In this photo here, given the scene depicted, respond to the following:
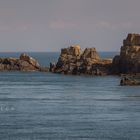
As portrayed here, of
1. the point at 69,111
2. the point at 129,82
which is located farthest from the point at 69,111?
the point at 129,82

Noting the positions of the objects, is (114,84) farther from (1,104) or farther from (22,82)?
(1,104)

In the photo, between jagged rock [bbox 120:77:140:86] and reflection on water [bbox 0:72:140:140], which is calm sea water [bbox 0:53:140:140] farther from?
jagged rock [bbox 120:77:140:86]

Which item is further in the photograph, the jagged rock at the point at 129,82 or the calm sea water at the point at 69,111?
the jagged rock at the point at 129,82

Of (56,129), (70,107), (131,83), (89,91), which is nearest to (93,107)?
(70,107)

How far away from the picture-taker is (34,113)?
10162 cm

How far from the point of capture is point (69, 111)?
→ 105 meters

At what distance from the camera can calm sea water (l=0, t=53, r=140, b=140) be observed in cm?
8281

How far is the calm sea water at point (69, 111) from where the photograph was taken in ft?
272

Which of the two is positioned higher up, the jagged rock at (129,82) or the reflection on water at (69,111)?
the jagged rock at (129,82)

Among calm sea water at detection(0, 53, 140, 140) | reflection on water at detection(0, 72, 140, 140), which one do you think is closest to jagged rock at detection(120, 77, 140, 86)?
calm sea water at detection(0, 53, 140, 140)

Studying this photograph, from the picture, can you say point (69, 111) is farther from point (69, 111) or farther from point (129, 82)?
point (129, 82)

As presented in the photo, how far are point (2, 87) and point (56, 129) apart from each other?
76418mm

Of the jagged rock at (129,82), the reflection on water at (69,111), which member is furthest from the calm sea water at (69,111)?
the jagged rock at (129,82)

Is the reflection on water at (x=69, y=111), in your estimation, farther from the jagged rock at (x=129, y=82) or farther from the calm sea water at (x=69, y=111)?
the jagged rock at (x=129, y=82)
